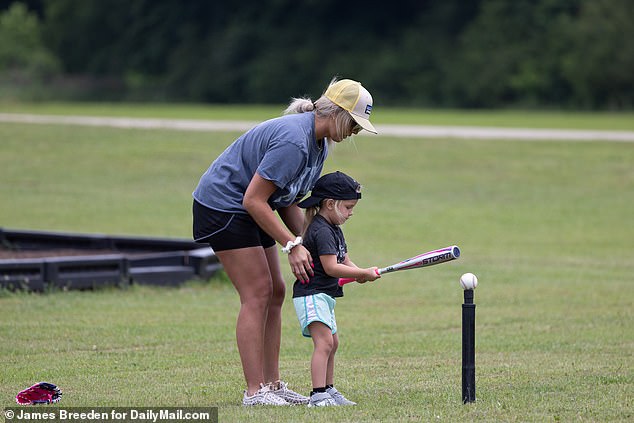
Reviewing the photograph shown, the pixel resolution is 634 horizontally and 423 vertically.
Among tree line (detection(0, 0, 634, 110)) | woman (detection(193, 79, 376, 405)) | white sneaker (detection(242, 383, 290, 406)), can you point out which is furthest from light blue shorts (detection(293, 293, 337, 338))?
tree line (detection(0, 0, 634, 110))

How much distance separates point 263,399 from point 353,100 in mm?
1866

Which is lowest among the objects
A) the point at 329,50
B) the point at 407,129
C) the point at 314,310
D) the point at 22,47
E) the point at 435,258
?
the point at 314,310

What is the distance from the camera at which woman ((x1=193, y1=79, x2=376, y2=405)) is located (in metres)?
6.18

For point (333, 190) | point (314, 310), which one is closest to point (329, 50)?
point (333, 190)

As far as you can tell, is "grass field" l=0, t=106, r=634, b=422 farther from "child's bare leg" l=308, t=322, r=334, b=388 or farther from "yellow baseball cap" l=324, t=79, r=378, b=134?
"yellow baseball cap" l=324, t=79, r=378, b=134

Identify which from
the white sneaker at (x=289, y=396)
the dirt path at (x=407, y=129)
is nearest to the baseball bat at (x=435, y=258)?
the white sneaker at (x=289, y=396)

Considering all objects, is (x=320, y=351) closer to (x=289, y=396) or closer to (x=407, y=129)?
(x=289, y=396)

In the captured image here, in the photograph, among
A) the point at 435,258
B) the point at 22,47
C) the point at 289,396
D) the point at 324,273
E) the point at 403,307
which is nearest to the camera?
the point at 435,258

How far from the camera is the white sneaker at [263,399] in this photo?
6422 millimetres

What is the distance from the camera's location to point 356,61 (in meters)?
73.1

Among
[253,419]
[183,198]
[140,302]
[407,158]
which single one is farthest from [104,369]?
[407,158]

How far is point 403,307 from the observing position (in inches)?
456

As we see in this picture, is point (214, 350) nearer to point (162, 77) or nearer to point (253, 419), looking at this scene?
point (253, 419)

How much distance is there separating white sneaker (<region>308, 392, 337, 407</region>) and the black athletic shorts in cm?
97
